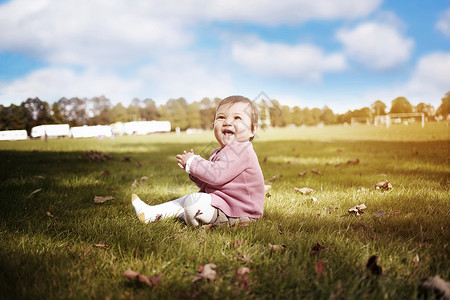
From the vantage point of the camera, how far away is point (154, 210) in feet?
8.34

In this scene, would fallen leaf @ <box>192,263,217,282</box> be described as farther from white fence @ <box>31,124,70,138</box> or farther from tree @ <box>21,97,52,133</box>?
white fence @ <box>31,124,70,138</box>

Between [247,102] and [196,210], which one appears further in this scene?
[247,102]

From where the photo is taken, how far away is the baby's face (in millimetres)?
2400

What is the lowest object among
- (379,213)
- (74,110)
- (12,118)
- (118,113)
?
(379,213)

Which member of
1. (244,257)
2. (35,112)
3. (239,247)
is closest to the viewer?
(244,257)

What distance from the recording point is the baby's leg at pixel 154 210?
8.12 feet

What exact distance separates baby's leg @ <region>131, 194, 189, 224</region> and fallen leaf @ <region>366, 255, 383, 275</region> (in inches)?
63.7

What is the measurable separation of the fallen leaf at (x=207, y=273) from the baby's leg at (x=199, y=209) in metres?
0.70

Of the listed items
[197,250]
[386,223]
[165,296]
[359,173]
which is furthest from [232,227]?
[359,173]

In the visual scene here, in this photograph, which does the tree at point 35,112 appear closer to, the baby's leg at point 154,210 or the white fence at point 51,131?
the white fence at point 51,131

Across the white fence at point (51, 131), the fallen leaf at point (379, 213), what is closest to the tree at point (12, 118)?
the white fence at point (51, 131)

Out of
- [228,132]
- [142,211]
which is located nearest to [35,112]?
[142,211]

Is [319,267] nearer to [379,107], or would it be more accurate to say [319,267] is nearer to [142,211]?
[142,211]

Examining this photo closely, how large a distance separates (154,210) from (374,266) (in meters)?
1.80
